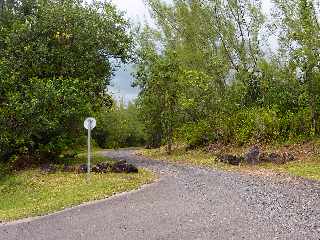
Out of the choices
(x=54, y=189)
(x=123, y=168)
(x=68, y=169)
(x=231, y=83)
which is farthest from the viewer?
(x=231, y=83)

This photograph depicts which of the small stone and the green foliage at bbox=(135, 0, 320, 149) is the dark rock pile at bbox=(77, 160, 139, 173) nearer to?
the small stone

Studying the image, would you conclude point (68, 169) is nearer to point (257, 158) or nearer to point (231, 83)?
point (257, 158)

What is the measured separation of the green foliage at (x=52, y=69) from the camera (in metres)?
24.6

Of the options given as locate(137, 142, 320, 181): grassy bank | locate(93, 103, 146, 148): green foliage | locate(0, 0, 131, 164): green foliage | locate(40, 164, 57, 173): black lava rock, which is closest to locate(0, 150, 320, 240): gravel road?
locate(137, 142, 320, 181): grassy bank

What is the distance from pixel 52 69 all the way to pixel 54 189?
34.3 ft

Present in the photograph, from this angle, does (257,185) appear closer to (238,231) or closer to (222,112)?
(238,231)

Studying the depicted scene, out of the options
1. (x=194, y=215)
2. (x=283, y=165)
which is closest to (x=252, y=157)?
(x=283, y=165)

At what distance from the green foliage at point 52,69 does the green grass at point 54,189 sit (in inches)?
109

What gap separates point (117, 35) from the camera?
94.6 feet

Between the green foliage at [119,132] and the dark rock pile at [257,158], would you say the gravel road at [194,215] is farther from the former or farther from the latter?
the green foliage at [119,132]

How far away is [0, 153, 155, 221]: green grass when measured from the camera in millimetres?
15406

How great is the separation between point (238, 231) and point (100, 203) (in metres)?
5.43

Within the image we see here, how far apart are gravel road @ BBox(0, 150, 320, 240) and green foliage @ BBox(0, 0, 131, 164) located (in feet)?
29.6

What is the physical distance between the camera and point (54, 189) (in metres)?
18.7
